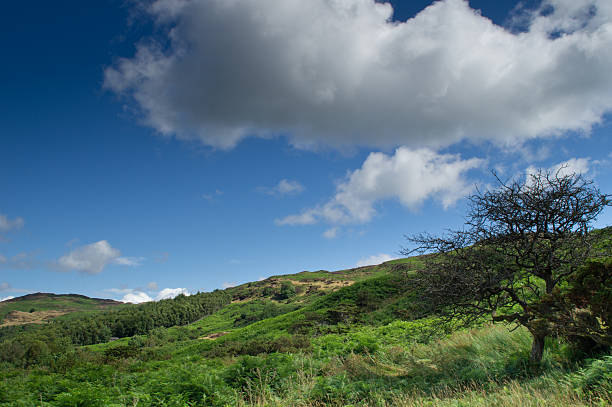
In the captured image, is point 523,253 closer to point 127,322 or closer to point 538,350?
point 538,350

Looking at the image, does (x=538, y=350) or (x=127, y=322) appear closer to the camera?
(x=538, y=350)

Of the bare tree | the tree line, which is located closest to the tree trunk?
the bare tree

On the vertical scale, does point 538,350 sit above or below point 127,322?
below

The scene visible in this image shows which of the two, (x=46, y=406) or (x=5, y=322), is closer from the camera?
(x=46, y=406)

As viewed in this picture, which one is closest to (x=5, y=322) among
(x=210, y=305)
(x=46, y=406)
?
(x=210, y=305)

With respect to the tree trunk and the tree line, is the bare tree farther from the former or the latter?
the tree line

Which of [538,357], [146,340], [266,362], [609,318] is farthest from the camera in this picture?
[146,340]

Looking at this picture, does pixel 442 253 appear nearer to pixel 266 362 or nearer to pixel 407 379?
pixel 407 379

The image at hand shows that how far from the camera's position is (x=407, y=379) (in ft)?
31.1

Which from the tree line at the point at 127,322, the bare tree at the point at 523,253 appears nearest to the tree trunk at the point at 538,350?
the bare tree at the point at 523,253

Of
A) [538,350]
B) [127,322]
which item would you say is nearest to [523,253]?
[538,350]

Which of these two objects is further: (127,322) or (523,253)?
(127,322)

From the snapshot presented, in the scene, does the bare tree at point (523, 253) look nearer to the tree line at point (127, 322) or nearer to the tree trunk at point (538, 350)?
the tree trunk at point (538, 350)

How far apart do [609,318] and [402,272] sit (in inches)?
194
